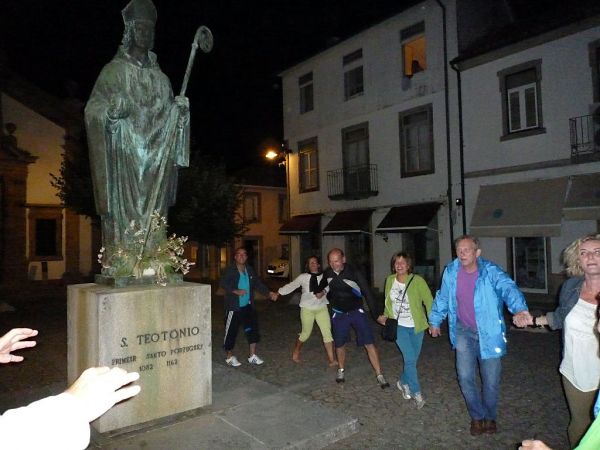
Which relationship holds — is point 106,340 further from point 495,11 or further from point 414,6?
point 495,11

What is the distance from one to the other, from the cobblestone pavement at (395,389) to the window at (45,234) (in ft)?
41.6

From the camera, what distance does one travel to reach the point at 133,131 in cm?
464

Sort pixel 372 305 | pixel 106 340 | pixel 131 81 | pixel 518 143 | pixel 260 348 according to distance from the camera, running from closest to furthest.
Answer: pixel 106 340 < pixel 131 81 < pixel 372 305 < pixel 260 348 < pixel 518 143

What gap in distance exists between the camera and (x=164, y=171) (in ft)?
15.9

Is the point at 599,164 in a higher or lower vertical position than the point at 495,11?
lower

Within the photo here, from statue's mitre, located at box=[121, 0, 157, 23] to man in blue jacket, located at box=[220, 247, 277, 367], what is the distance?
373 centimetres

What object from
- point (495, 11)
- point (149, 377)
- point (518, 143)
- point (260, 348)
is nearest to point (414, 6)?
point (495, 11)

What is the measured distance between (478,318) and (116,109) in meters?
3.83

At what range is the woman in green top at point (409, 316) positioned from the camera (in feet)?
17.3

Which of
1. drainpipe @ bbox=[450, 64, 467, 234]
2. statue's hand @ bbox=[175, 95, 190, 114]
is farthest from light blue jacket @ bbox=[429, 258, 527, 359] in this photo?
drainpipe @ bbox=[450, 64, 467, 234]

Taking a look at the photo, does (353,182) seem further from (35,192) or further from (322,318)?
(35,192)

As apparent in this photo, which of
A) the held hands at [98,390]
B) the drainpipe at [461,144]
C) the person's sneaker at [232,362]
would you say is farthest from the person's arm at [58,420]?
the drainpipe at [461,144]

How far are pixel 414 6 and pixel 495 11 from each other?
Answer: 9.29 ft

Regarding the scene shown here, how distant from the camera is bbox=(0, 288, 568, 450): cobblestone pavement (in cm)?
450
